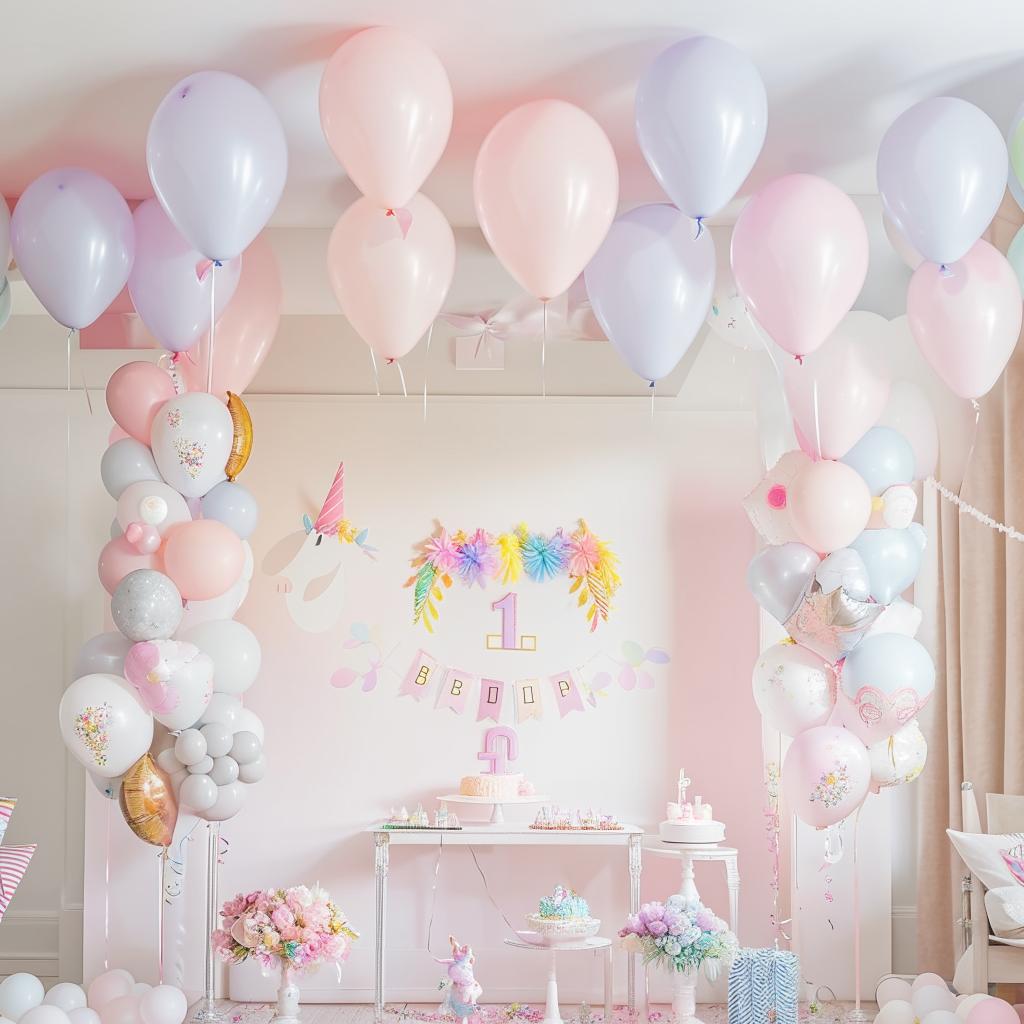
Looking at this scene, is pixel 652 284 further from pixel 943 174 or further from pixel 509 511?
pixel 509 511

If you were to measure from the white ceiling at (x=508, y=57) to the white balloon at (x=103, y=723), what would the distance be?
1356mm

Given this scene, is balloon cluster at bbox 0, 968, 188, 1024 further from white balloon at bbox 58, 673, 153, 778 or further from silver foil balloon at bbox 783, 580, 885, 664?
silver foil balloon at bbox 783, 580, 885, 664

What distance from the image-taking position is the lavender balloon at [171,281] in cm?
310

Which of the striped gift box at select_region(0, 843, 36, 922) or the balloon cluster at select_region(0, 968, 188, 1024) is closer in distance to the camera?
the striped gift box at select_region(0, 843, 36, 922)

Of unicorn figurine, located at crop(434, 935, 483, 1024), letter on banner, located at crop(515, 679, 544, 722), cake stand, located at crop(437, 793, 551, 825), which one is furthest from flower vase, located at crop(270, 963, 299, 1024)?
letter on banner, located at crop(515, 679, 544, 722)

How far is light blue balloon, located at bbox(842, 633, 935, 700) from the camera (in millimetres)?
3047

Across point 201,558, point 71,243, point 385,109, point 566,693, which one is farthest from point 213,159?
point 566,693

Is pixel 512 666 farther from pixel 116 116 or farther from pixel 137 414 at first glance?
pixel 116 116

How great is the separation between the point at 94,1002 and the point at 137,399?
183 cm

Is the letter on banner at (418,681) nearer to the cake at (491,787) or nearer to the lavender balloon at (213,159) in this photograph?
the cake at (491,787)

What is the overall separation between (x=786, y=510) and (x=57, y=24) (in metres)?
2.02

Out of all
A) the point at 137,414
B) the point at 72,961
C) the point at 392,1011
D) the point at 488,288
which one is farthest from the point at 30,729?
the point at 488,288

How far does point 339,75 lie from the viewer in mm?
2529

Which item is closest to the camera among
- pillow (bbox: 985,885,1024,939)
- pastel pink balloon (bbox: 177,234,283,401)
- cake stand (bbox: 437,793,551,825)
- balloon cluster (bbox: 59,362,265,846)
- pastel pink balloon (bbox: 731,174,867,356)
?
pastel pink balloon (bbox: 731,174,867,356)
